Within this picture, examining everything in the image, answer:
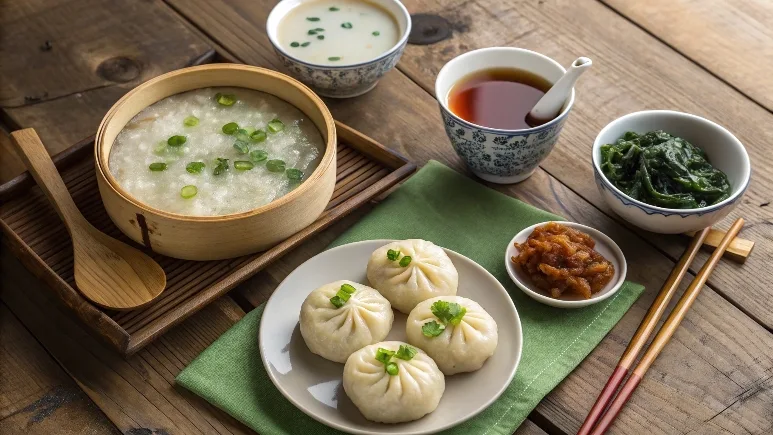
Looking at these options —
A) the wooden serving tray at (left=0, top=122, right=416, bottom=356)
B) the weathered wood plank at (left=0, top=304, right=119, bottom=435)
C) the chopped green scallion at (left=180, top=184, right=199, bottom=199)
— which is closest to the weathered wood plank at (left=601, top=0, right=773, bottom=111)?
the wooden serving tray at (left=0, top=122, right=416, bottom=356)

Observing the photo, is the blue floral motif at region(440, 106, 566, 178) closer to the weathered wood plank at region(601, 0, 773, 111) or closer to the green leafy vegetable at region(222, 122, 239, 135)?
the green leafy vegetable at region(222, 122, 239, 135)

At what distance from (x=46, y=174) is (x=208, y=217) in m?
0.52

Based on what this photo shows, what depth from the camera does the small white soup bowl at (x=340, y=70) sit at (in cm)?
232

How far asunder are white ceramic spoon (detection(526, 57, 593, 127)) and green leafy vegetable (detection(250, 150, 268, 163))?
69 cm

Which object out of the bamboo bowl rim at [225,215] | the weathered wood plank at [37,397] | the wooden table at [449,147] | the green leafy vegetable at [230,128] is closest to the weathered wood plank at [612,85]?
the wooden table at [449,147]

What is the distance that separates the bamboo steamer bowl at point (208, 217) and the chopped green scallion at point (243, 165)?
178mm

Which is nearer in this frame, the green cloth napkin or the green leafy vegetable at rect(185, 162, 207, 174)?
the green cloth napkin

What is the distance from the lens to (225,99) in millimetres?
2213

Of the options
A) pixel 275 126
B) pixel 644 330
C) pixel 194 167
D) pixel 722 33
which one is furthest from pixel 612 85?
pixel 194 167

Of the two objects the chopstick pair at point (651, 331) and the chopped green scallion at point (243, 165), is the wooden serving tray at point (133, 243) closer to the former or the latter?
the chopped green scallion at point (243, 165)

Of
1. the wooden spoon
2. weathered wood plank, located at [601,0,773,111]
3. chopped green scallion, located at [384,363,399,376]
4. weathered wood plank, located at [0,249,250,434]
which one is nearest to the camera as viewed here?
chopped green scallion, located at [384,363,399,376]

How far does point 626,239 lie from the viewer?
2086 millimetres

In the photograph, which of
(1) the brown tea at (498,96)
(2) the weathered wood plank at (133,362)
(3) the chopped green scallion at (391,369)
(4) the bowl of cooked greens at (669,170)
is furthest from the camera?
(1) the brown tea at (498,96)

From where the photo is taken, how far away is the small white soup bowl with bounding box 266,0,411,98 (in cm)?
232
